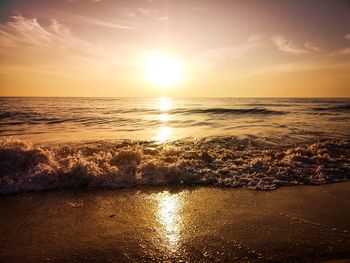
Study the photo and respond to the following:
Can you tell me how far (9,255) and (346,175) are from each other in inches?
299

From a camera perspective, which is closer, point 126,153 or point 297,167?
point 297,167

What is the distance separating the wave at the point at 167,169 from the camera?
6742 mm

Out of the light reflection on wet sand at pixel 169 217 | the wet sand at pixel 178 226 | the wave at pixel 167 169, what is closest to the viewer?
the wet sand at pixel 178 226

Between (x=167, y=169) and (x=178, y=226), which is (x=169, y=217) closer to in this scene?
(x=178, y=226)

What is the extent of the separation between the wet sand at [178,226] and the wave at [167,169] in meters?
0.56

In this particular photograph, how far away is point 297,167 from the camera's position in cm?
795

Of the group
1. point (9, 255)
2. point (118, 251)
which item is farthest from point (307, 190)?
point (9, 255)

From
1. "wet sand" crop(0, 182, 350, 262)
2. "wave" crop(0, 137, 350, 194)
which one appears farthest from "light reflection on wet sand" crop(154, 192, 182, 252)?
"wave" crop(0, 137, 350, 194)

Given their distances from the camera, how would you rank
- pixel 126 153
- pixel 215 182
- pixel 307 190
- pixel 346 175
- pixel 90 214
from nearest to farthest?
pixel 90 214 → pixel 307 190 → pixel 215 182 → pixel 346 175 → pixel 126 153

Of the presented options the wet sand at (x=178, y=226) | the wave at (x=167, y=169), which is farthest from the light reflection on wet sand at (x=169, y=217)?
the wave at (x=167, y=169)

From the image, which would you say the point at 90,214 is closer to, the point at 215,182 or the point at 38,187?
the point at 38,187

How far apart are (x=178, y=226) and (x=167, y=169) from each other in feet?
9.93

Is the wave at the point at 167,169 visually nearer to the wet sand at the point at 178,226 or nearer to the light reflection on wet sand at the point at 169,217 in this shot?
the wet sand at the point at 178,226

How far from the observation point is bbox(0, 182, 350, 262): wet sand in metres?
3.69
